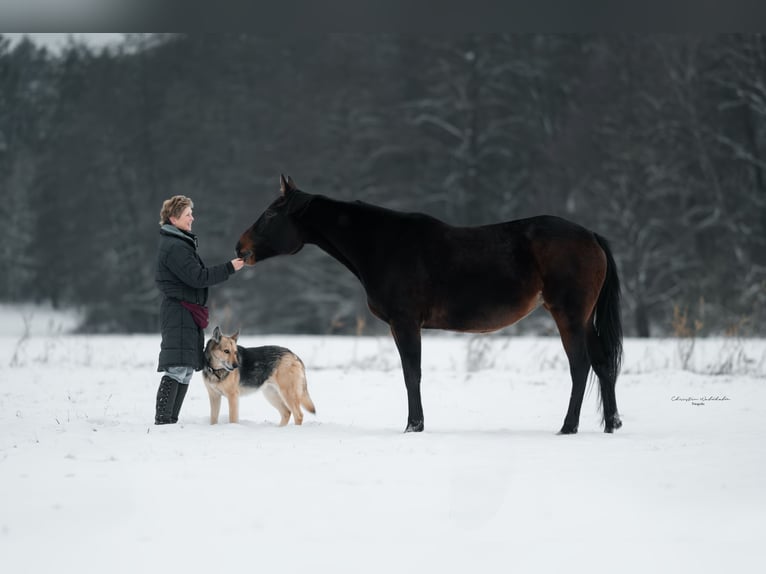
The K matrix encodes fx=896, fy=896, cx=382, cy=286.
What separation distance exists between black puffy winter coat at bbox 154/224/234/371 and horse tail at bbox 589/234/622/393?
295 cm

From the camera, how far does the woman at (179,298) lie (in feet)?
23.1

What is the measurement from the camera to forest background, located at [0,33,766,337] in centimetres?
2219

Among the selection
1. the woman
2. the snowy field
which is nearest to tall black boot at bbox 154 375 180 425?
the woman

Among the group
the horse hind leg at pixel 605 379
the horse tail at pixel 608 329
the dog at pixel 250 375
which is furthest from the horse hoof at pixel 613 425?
the dog at pixel 250 375

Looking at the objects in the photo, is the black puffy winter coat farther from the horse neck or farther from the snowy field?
the horse neck

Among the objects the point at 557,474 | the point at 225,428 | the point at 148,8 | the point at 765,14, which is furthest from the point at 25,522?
the point at 765,14

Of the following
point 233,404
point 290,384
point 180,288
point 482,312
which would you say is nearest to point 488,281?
point 482,312

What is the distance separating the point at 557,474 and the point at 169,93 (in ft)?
87.4

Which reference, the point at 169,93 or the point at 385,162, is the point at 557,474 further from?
the point at 169,93

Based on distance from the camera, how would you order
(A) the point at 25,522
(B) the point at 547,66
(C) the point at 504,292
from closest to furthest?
(A) the point at 25,522 → (C) the point at 504,292 → (B) the point at 547,66

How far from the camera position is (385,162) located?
27.7 m

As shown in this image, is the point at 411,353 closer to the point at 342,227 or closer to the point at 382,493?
the point at 342,227

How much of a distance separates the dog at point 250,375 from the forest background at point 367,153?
14.2m

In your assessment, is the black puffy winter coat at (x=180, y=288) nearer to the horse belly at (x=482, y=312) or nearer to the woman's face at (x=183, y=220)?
the woman's face at (x=183, y=220)
